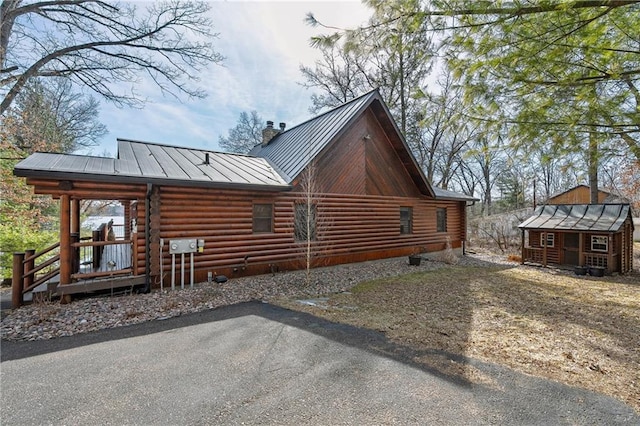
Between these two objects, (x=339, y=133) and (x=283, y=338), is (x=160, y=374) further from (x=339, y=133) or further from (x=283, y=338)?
(x=339, y=133)

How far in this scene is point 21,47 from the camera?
977 centimetres

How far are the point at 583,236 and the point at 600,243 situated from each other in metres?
0.51

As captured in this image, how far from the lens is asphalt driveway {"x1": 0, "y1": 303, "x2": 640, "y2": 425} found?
2527 millimetres

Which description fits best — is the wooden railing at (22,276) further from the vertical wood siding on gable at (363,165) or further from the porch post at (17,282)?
the vertical wood siding on gable at (363,165)

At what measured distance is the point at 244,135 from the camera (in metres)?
26.6

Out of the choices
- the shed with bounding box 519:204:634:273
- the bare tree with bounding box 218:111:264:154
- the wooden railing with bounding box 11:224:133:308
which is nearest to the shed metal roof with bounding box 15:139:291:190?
the wooden railing with bounding box 11:224:133:308

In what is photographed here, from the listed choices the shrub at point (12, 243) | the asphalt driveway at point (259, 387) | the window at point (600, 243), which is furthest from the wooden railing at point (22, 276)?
the window at point (600, 243)

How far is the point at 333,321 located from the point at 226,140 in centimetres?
2457

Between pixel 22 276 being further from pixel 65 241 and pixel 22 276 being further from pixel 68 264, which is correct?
pixel 65 241

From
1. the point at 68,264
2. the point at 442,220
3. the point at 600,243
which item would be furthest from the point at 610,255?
the point at 68,264

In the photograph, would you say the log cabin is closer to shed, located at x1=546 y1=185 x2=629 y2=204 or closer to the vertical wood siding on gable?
the vertical wood siding on gable

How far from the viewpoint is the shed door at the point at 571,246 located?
10.9 metres

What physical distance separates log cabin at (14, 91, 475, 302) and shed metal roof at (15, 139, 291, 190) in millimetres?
29

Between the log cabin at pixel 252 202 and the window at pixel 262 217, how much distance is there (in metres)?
0.03
